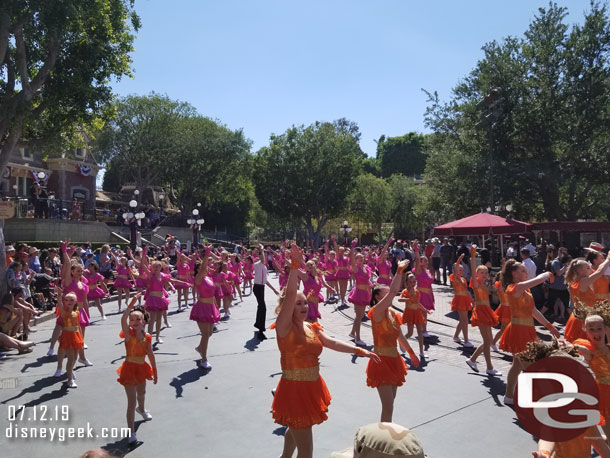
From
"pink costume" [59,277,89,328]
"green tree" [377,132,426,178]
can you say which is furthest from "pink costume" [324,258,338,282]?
"green tree" [377,132,426,178]

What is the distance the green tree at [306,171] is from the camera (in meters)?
43.8

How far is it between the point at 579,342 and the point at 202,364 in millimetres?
6298

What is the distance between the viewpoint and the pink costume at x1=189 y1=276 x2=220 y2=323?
885 centimetres

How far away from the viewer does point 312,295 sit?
1097cm

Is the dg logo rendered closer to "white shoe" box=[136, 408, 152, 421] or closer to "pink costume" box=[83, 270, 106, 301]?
"white shoe" box=[136, 408, 152, 421]

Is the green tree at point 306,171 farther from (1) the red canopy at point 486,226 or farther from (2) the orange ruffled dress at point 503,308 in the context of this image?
(2) the orange ruffled dress at point 503,308

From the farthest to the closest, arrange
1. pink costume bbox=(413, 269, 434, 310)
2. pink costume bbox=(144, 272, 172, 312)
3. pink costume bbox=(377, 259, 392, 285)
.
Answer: pink costume bbox=(377, 259, 392, 285) → pink costume bbox=(413, 269, 434, 310) → pink costume bbox=(144, 272, 172, 312)

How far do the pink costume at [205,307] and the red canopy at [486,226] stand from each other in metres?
9.69

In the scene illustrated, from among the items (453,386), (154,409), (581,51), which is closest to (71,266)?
(154,409)

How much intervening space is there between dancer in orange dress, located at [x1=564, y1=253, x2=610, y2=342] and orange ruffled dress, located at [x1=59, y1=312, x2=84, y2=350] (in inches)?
295

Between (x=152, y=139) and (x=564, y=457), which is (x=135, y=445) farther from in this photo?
(x=152, y=139)

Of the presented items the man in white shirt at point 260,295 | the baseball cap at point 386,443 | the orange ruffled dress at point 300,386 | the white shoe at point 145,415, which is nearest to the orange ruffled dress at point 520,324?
the orange ruffled dress at point 300,386

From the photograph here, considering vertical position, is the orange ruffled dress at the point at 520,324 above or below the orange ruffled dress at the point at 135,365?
above

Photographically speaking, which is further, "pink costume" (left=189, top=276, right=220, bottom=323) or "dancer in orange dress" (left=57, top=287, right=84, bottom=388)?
"pink costume" (left=189, top=276, right=220, bottom=323)
